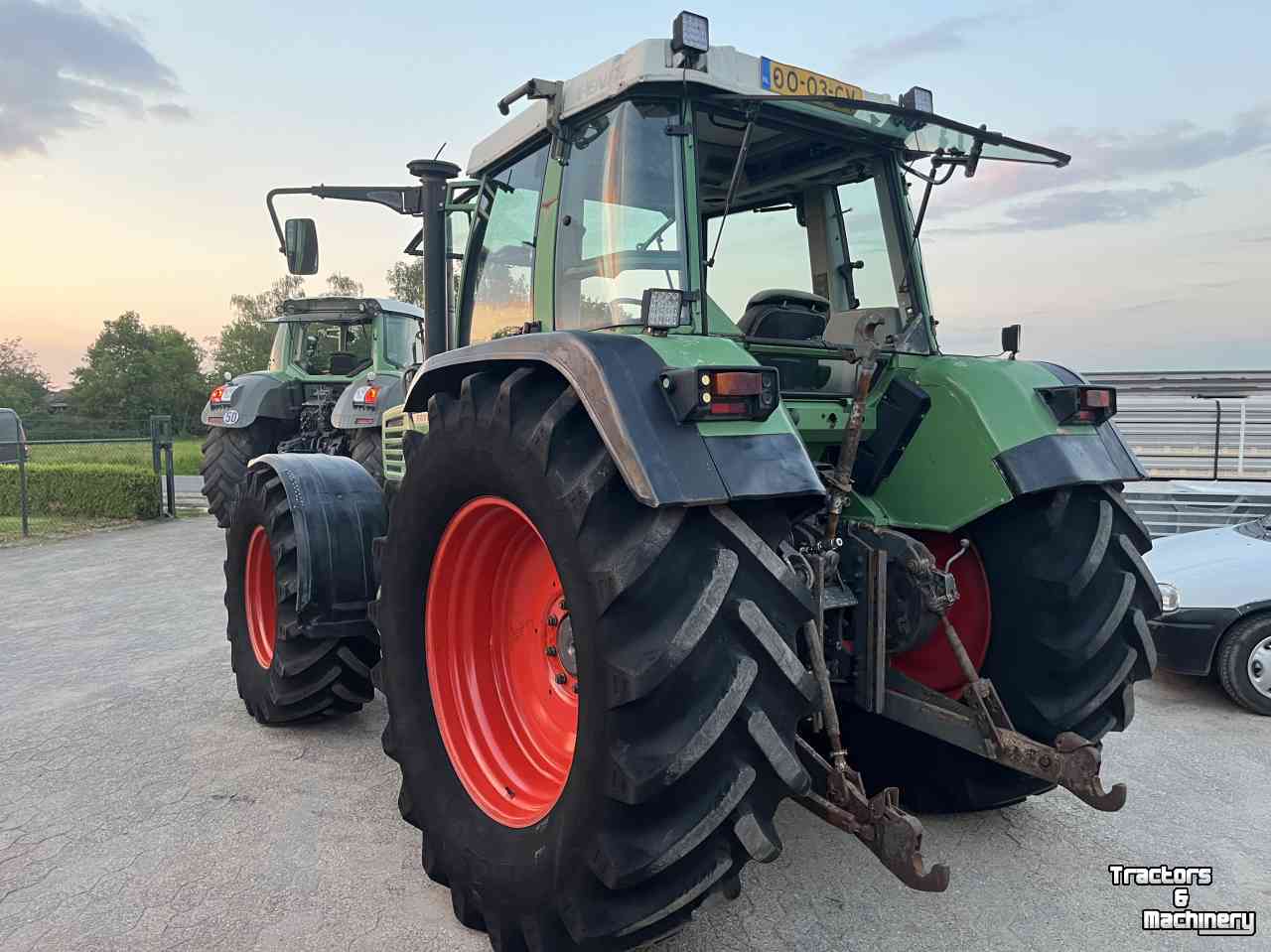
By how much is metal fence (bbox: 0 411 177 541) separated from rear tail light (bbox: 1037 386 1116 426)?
11.5m

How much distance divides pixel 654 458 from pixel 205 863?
2092mm

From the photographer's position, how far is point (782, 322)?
2920 mm

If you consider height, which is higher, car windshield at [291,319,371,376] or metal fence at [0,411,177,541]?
car windshield at [291,319,371,376]

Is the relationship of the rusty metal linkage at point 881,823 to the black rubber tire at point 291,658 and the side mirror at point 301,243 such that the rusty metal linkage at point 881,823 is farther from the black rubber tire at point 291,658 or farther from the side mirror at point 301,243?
the side mirror at point 301,243

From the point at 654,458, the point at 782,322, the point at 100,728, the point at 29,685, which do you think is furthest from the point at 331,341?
the point at 654,458

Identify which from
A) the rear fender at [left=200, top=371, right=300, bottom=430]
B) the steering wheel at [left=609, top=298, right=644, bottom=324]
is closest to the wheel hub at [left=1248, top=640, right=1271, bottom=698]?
the steering wheel at [left=609, top=298, right=644, bottom=324]

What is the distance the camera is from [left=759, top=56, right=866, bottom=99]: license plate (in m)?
2.67

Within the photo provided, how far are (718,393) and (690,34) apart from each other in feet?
3.78

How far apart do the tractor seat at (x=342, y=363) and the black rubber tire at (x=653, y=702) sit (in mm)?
9910

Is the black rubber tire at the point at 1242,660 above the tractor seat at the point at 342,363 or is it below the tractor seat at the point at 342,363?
below

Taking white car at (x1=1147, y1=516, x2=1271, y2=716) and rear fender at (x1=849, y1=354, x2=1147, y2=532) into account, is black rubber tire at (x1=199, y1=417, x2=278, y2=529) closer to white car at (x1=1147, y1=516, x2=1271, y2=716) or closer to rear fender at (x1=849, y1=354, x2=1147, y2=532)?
rear fender at (x1=849, y1=354, x2=1147, y2=532)

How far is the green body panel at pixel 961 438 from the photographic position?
2.71 meters

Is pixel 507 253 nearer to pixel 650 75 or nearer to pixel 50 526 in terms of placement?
pixel 650 75

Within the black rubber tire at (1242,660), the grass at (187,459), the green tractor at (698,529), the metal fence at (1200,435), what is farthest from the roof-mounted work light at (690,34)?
the grass at (187,459)
